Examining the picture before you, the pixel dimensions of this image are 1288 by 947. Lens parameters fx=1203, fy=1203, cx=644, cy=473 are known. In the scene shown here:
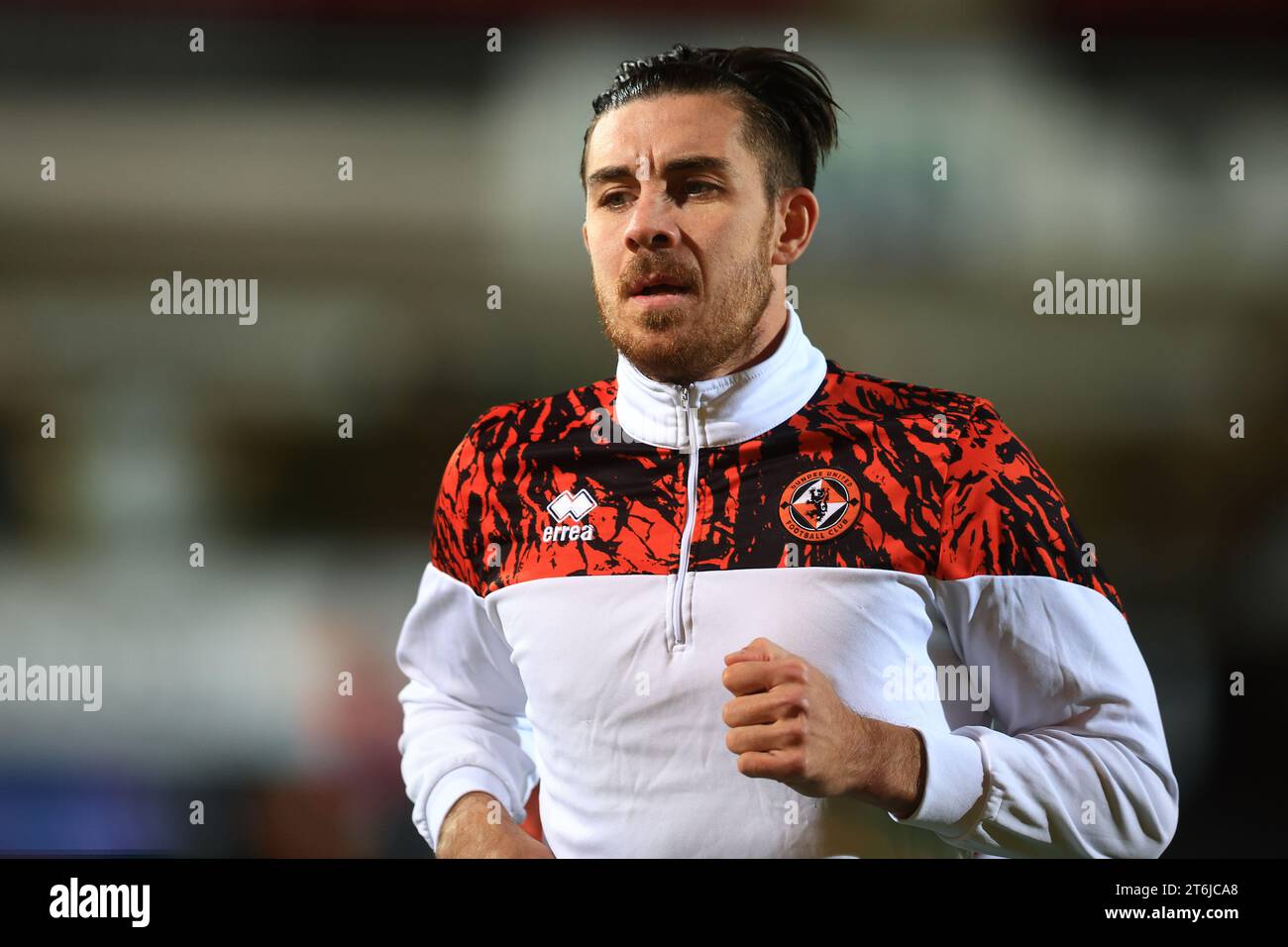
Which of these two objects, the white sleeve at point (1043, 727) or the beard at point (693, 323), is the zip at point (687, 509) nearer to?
the beard at point (693, 323)

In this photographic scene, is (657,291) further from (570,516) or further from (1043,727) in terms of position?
(1043,727)

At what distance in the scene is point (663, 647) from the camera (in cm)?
157

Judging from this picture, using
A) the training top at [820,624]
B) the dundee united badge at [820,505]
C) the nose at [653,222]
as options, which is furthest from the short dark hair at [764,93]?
the dundee united badge at [820,505]

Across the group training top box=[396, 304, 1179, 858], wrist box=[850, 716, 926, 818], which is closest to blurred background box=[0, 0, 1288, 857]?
training top box=[396, 304, 1179, 858]

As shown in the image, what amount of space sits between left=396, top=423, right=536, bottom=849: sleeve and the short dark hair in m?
0.53

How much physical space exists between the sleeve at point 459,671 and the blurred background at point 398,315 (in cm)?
5

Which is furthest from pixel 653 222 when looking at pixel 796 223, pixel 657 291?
pixel 796 223

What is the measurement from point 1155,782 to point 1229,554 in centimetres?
35

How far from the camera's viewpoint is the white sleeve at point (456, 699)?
5.61 feet

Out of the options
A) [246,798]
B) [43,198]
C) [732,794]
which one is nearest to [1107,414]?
[732,794]

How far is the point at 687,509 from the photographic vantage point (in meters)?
1.62

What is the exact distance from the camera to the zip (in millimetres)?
1572

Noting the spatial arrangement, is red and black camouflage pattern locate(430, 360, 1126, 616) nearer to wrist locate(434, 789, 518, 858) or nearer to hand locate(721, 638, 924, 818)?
hand locate(721, 638, 924, 818)

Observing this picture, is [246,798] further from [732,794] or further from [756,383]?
[756,383]
